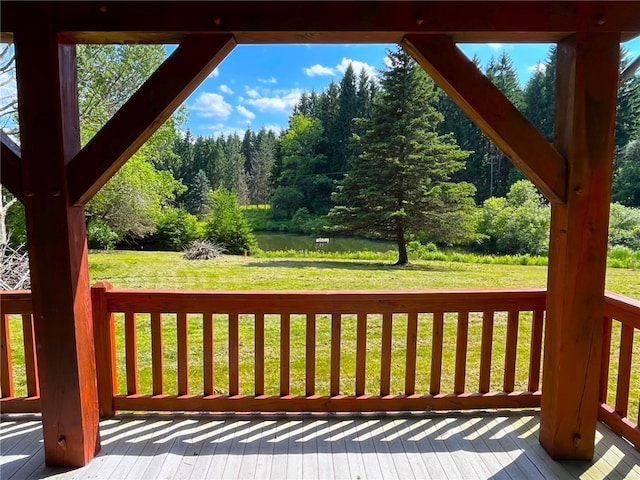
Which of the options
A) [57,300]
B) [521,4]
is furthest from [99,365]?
[521,4]

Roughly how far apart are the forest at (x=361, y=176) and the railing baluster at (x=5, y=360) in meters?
7.44

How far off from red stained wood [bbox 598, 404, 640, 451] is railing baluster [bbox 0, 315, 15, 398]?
3376mm

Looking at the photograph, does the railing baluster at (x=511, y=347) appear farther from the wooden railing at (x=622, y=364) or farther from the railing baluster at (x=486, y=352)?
the wooden railing at (x=622, y=364)

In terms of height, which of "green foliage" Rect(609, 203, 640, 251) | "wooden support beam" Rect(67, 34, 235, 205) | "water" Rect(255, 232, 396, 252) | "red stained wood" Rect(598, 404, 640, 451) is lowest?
"red stained wood" Rect(598, 404, 640, 451)

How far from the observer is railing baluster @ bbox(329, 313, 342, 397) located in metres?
2.34

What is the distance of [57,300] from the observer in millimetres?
1794

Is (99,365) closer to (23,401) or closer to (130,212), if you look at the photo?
(23,401)

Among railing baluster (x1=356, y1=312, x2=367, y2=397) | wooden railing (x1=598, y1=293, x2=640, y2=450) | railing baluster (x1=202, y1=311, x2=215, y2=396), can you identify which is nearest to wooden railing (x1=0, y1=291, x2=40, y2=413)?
railing baluster (x1=202, y1=311, x2=215, y2=396)

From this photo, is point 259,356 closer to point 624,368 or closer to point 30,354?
point 30,354

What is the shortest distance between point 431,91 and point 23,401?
31.8 feet

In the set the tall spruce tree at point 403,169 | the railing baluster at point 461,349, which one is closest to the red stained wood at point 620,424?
the railing baluster at point 461,349

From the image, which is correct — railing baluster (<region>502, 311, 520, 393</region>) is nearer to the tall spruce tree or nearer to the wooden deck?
the wooden deck

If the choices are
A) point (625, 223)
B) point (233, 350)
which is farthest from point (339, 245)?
point (233, 350)

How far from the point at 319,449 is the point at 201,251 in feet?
28.0
